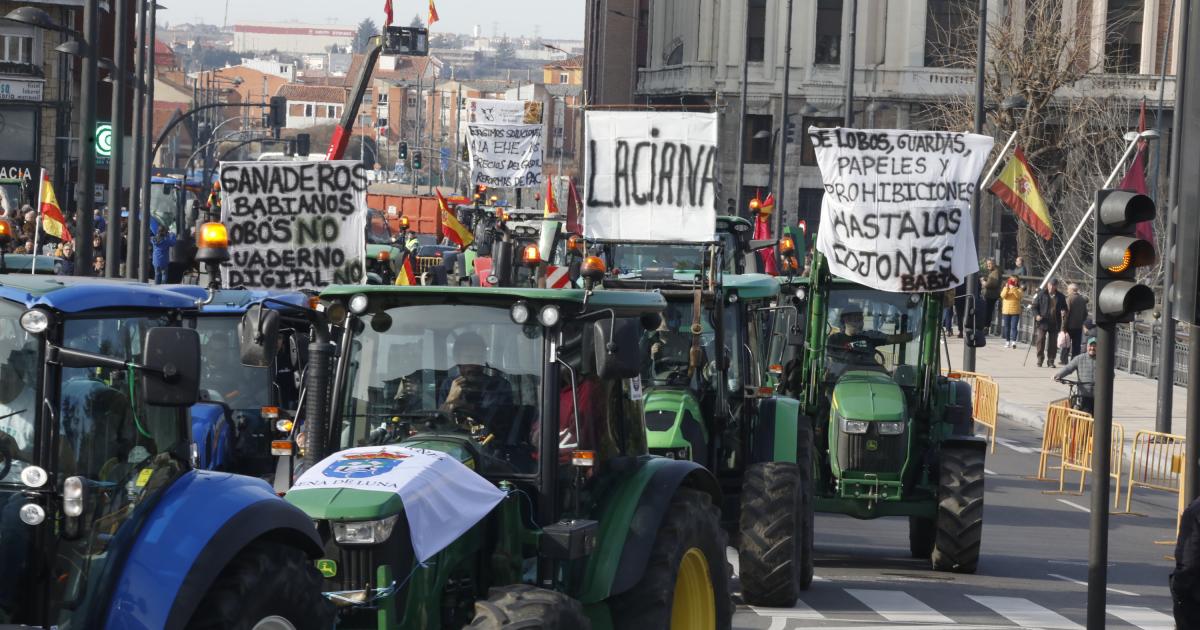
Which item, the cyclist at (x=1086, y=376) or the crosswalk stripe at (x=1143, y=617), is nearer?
the crosswalk stripe at (x=1143, y=617)

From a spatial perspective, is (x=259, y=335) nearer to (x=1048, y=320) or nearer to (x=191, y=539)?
(x=191, y=539)

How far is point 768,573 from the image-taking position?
39.2ft

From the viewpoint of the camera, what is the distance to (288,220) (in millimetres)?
14031

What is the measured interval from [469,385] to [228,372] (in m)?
6.86

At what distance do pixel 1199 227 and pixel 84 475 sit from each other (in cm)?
623

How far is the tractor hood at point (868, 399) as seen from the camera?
14578 millimetres

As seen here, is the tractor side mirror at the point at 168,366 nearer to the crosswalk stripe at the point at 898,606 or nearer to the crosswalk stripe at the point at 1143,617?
the crosswalk stripe at the point at 898,606

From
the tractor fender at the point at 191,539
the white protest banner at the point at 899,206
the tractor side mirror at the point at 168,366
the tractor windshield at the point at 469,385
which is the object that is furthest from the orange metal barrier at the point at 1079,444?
the tractor side mirror at the point at 168,366

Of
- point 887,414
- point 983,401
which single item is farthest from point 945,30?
point 887,414

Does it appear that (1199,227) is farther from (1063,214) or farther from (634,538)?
(1063,214)

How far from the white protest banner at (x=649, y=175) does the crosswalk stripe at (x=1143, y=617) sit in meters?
4.46

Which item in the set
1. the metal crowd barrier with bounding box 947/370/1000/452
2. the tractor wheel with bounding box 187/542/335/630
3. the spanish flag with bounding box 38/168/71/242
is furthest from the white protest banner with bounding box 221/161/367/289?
the metal crowd barrier with bounding box 947/370/1000/452

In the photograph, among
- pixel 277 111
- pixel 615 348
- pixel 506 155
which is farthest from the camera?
pixel 277 111

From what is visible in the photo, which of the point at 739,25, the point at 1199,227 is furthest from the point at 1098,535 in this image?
the point at 739,25
